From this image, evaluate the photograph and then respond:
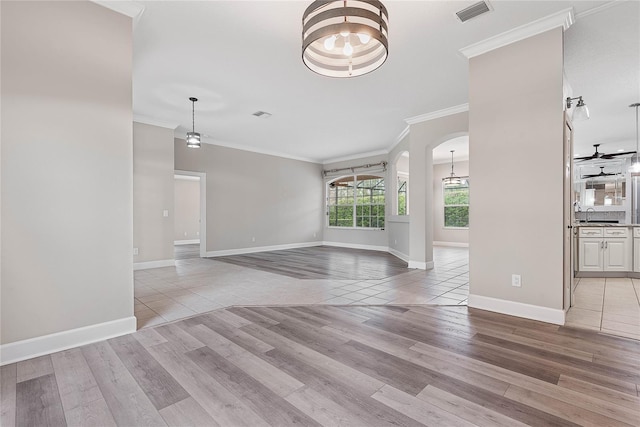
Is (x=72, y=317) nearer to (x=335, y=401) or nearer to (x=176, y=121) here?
(x=335, y=401)

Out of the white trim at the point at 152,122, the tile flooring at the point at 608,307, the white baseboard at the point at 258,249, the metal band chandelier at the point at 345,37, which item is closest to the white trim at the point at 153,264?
the white baseboard at the point at 258,249

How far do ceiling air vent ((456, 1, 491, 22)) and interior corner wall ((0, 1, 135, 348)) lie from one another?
9.91ft

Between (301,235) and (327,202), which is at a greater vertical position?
(327,202)

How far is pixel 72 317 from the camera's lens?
2.36 metres

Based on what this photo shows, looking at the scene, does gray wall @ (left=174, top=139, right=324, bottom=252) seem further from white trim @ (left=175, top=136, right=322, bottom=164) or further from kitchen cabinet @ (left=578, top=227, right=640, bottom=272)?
kitchen cabinet @ (left=578, top=227, right=640, bottom=272)

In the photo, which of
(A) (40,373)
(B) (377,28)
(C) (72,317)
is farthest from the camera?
(C) (72,317)

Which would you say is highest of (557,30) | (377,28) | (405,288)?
(557,30)

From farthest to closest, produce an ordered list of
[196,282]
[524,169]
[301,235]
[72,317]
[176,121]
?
[301,235], [176,121], [196,282], [524,169], [72,317]

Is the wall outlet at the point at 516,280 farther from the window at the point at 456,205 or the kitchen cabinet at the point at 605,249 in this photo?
the window at the point at 456,205

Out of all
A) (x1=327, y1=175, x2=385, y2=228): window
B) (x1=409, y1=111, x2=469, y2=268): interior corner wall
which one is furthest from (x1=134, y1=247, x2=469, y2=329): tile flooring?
(x1=327, y1=175, x2=385, y2=228): window

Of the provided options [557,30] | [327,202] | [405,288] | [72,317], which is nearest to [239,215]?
[327,202]

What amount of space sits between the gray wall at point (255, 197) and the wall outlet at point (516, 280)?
629 cm

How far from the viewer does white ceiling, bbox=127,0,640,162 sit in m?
2.71

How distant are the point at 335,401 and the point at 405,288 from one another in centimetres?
276
